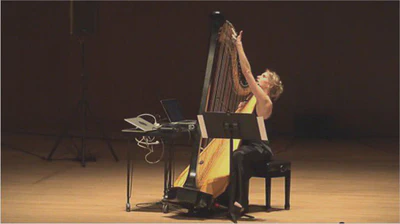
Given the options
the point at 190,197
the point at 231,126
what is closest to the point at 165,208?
the point at 190,197

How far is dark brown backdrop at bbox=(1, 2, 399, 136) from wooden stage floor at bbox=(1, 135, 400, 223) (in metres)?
0.94

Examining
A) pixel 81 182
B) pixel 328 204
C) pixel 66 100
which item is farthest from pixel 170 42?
pixel 328 204

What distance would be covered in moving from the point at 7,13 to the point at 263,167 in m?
6.45

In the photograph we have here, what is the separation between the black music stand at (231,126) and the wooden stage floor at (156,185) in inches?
25.1

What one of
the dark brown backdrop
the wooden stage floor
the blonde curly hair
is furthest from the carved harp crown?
the dark brown backdrop

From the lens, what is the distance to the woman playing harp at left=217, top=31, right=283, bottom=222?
15.9 feet

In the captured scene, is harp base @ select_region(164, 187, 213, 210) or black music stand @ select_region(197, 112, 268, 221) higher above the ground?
black music stand @ select_region(197, 112, 268, 221)

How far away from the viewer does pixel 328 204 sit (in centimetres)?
546

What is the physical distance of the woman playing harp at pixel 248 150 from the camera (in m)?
4.83

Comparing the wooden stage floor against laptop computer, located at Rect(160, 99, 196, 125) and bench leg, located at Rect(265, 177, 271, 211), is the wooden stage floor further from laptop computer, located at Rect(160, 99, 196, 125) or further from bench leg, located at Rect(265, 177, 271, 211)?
laptop computer, located at Rect(160, 99, 196, 125)

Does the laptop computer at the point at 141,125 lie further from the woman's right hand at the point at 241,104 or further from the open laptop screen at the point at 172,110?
the woman's right hand at the point at 241,104

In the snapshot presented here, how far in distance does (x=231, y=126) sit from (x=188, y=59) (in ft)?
18.2

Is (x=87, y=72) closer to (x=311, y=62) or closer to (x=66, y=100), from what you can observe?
(x=66, y=100)

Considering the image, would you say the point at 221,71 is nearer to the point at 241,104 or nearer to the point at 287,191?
the point at 241,104
